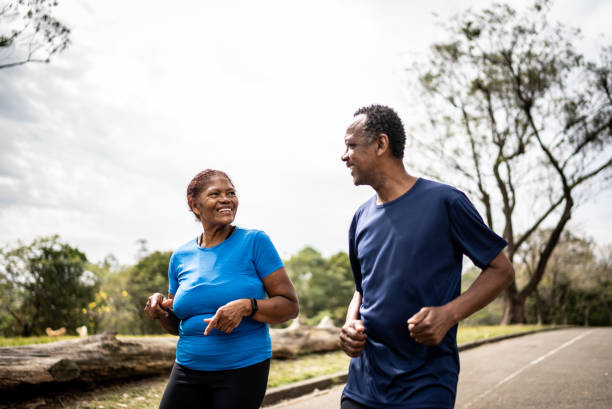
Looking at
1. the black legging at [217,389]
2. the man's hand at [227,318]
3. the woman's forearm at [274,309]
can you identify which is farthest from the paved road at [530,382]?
the man's hand at [227,318]

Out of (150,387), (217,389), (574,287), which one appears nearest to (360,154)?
(217,389)

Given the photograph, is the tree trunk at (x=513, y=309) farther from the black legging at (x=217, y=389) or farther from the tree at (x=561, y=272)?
the black legging at (x=217, y=389)

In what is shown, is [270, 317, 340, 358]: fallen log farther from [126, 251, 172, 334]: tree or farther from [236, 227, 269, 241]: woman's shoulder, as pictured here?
[126, 251, 172, 334]: tree

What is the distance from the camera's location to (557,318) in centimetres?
4834

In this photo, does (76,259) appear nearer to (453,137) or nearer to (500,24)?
(453,137)

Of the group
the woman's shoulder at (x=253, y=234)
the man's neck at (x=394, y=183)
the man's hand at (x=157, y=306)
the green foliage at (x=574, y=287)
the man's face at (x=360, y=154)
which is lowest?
the green foliage at (x=574, y=287)

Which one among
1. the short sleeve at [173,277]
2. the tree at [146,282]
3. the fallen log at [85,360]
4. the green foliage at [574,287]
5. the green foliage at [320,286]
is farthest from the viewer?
the green foliage at [320,286]

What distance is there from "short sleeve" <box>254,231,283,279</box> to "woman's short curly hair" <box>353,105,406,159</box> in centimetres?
87

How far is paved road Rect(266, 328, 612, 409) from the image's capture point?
6.24 m

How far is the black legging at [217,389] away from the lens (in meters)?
2.37

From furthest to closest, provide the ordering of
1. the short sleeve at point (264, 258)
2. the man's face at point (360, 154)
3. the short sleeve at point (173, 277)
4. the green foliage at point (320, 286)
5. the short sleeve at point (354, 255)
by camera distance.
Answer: the green foliage at point (320, 286) → the short sleeve at point (173, 277) → the short sleeve at point (264, 258) → the short sleeve at point (354, 255) → the man's face at point (360, 154)

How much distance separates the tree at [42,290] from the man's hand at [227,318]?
28.1m

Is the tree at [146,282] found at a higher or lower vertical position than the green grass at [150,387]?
higher

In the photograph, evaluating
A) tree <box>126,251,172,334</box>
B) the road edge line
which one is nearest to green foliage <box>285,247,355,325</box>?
tree <box>126,251,172,334</box>
